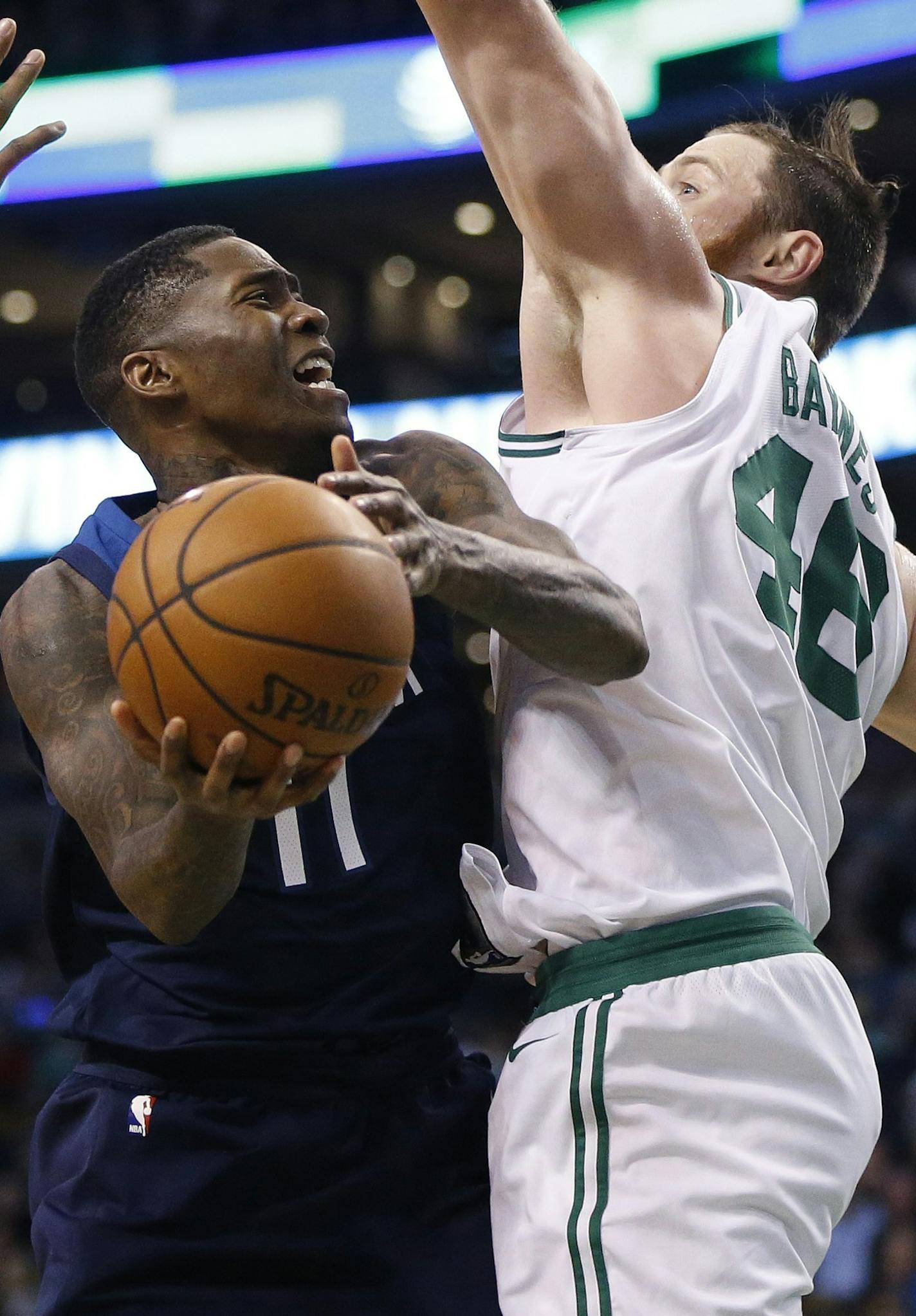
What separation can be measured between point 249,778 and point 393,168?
10061 mm

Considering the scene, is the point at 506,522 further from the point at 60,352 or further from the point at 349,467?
the point at 60,352

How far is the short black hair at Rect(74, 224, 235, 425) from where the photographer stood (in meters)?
2.98

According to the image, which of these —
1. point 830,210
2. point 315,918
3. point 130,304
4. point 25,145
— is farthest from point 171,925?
point 830,210

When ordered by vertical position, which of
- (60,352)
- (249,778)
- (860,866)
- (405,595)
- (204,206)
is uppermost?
(405,595)

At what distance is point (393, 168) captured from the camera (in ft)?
37.4

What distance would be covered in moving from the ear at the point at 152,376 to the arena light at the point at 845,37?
317 inches

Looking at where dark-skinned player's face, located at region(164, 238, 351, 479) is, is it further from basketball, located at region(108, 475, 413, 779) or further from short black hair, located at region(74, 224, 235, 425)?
basketball, located at region(108, 475, 413, 779)

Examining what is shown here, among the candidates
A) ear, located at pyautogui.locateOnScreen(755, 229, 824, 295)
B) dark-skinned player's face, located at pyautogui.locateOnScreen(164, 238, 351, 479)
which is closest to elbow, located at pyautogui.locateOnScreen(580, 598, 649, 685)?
Answer: dark-skinned player's face, located at pyautogui.locateOnScreen(164, 238, 351, 479)

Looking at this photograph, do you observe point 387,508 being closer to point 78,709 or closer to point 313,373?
point 78,709

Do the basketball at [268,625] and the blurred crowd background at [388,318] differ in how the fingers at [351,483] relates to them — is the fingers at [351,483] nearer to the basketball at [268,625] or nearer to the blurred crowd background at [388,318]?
the basketball at [268,625]

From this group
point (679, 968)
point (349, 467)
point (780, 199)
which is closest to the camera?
point (349, 467)

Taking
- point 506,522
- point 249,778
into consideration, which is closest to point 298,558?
point 249,778

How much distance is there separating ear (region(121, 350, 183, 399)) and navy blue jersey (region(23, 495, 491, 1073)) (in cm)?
23

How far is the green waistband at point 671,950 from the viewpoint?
236 cm
